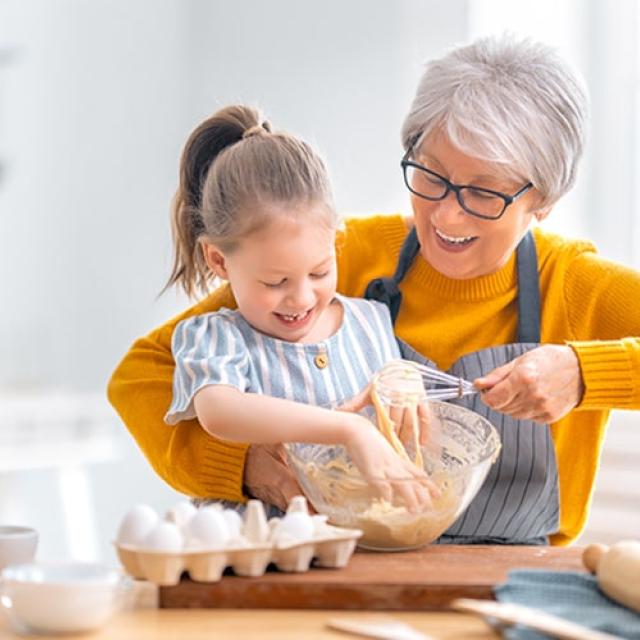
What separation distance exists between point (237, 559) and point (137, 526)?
0.11m

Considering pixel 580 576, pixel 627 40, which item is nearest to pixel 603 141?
pixel 627 40

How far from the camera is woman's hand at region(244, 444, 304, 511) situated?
186 centimetres

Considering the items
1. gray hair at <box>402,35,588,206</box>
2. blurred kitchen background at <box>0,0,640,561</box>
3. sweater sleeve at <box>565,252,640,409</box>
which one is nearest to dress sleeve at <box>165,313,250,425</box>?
gray hair at <box>402,35,588,206</box>

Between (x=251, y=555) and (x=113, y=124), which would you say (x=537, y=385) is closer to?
(x=251, y=555)

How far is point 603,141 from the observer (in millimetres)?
3506

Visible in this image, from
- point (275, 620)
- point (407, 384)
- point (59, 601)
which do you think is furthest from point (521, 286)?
point (59, 601)

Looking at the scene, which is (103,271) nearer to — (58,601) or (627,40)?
(627,40)

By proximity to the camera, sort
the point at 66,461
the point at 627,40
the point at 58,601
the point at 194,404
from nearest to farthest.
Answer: the point at 58,601, the point at 194,404, the point at 627,40, the point at 66,461

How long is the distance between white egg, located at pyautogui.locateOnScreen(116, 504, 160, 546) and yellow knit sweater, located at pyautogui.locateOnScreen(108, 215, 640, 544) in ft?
2.05

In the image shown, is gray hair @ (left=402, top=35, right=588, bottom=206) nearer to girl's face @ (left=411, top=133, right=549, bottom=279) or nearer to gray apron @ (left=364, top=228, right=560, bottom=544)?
girl's face @ (left=411, top=133, right=549, bottom=279)

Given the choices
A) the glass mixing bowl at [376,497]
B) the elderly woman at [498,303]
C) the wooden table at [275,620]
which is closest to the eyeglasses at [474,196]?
the elderly woman at [498,303]

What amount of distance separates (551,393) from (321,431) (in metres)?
0.41

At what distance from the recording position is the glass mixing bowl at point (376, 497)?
158 centimetres

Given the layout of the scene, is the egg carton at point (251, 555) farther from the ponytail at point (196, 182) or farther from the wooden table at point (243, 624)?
the ponytail at point (196, 182)
